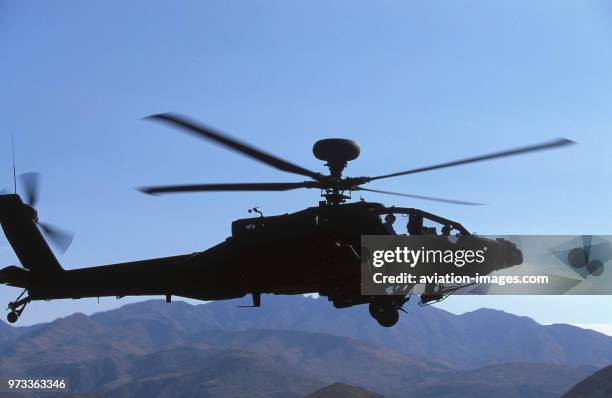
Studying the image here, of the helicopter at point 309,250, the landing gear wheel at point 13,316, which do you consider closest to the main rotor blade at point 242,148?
the helicopter at point 309,250

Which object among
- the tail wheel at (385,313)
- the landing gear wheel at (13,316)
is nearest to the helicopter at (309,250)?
the tail wheel at (385,313)

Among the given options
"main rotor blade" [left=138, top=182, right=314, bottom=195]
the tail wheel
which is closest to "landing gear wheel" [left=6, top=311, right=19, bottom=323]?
"main rotor blade" [left=138, top=182, right=314, bottom=195]

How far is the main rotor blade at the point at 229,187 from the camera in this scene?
17.2 meters

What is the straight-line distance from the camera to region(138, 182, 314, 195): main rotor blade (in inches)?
677

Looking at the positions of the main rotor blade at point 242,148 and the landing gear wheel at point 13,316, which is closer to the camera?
the main rotor blade at point 242,148

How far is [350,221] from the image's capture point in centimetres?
1980

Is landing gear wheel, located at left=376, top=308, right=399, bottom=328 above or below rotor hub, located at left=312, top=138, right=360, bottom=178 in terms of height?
below

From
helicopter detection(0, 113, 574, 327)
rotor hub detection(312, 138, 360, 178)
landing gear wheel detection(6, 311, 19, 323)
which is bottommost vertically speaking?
landing gear wheel detection(6, 311, 19, 323)

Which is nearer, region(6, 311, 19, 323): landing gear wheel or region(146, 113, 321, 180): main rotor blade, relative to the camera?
region(146, 113, 321, 180): main rotor blade

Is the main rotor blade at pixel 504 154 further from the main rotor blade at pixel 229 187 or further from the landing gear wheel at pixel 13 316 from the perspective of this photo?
the landing gear wheel at pixel 13 316

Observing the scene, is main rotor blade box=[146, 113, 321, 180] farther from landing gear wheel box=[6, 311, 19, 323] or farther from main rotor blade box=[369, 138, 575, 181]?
landing gear wheel box=[6, 311, 19, 323]

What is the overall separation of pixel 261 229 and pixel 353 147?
4.02m

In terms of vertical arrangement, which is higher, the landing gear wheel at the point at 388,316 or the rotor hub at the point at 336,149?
the rotor hub at the point at 336,149

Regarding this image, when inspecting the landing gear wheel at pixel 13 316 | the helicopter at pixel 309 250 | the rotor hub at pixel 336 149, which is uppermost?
the rotor hub at pixel 336 149
